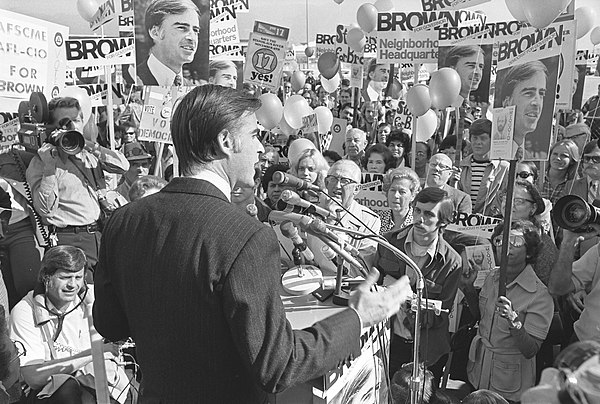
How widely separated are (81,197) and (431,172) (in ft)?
8.81

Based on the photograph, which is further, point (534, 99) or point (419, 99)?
point (419, 99)

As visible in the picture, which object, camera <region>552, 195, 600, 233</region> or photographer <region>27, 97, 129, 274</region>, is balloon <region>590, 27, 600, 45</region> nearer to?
camera <region>552, 195, 600, 233</region>

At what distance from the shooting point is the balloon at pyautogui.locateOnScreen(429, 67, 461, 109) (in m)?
6.10

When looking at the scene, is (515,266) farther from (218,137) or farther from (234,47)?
(234,47)

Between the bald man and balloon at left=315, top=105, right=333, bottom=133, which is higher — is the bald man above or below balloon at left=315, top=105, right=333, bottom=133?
below

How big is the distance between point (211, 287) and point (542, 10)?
3114 millimetres

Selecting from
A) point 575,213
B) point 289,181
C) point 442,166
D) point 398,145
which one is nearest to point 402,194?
point 442,166

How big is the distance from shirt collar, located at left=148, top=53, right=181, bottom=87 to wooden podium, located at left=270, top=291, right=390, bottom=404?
297 centimetres

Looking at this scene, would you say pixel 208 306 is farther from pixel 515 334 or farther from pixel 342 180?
pixel 342 180

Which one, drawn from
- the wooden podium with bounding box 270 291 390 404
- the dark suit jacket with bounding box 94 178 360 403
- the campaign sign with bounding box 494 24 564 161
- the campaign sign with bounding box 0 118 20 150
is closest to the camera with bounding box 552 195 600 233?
the campaign sign with bounding box 494 24 564 161

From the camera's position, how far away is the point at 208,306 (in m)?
1.31

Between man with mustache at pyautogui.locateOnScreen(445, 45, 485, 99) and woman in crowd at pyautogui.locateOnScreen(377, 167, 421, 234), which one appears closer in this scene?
woman in crowd at pyautogui.locateOnScreen(377, 167, 421, 234)

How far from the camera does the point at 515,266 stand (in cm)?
311

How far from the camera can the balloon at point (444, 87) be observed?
20.0ft
